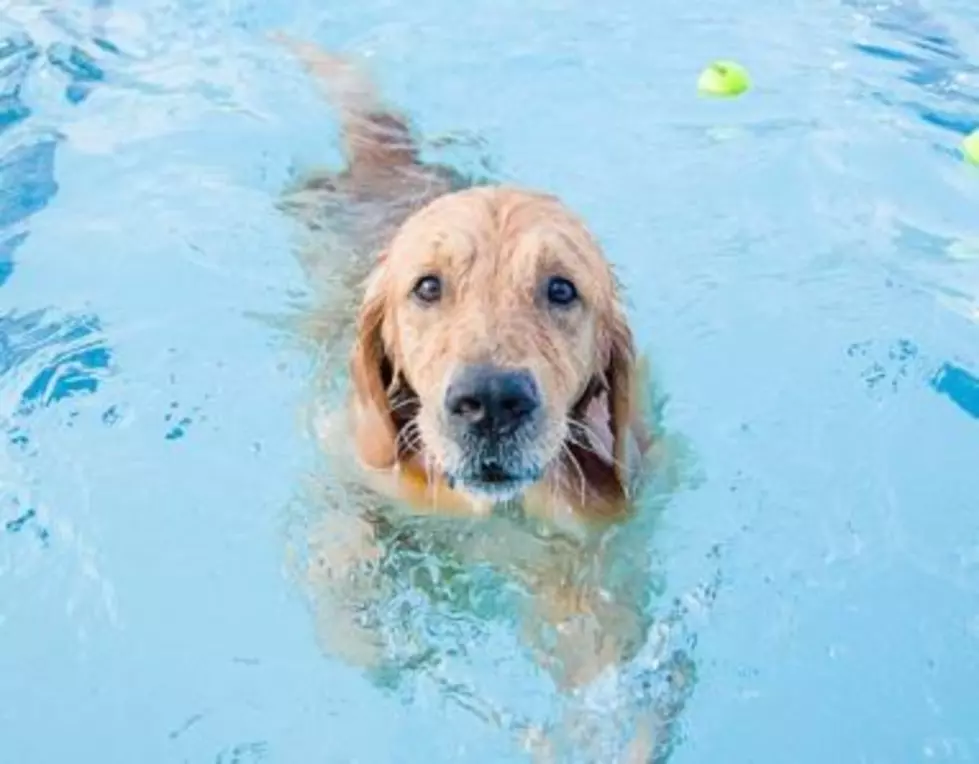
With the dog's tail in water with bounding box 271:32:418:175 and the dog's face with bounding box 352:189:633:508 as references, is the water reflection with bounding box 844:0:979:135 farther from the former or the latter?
the dog's face with bounding box 352:189:633:508

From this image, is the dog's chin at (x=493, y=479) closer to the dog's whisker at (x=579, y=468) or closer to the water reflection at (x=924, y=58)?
the dog's whisker at (x=579, y=468)

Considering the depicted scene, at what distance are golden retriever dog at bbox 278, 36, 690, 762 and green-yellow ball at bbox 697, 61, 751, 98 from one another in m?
2.72

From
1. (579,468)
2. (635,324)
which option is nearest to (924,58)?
(635,324)

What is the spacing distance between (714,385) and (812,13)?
11.9 ft

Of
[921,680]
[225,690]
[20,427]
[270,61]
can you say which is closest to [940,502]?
[921,680]

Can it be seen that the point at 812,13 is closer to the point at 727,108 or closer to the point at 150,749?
the point at 727,108

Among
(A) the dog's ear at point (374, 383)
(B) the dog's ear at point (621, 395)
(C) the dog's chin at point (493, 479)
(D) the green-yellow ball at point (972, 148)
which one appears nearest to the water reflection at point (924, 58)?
(D) the green-yellow ball at point (972, 148)

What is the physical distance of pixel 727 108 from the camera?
731 centimetres

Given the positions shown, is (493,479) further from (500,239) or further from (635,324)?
(635,324)

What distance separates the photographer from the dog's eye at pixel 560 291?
14.1ft

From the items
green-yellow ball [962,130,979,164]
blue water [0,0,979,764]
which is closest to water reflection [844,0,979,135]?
blue water [0,0,979,764]

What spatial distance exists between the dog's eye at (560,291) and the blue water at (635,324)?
930 millimetres

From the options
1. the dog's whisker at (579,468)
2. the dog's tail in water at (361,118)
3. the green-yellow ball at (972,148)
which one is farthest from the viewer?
the green-yellow ball at (972,148)

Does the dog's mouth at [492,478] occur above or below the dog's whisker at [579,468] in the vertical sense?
above
